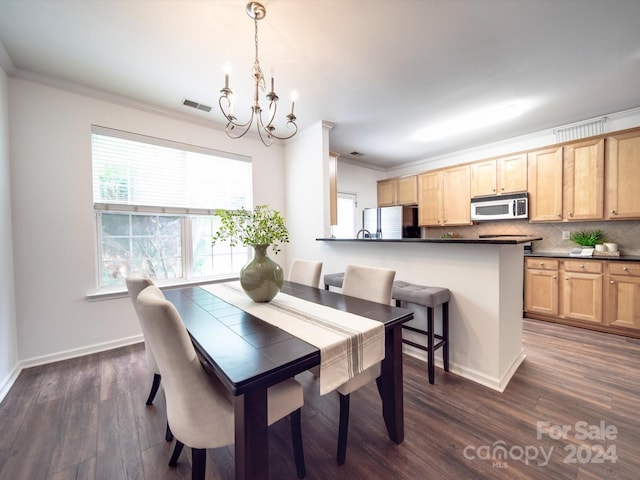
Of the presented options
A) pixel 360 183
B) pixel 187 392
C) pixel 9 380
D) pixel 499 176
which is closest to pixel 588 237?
pixel 499 176

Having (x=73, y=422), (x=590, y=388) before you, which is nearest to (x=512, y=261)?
(x=590, y=388)

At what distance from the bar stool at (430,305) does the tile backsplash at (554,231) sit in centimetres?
278

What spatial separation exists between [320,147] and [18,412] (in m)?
3.55

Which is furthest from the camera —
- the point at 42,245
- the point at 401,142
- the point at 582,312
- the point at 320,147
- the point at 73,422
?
the point at 401,142

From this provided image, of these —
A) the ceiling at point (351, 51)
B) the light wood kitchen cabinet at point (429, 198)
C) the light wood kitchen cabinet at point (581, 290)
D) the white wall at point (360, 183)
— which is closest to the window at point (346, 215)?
the white wall at point (360, 183)

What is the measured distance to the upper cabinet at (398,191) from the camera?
4867 millimetres

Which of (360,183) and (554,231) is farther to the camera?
(360,183)

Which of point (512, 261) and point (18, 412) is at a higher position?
point (512, 261)

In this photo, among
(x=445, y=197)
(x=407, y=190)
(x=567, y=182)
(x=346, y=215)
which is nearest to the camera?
(x=567, y=182)

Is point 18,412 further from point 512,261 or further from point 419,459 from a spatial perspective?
point 512,261

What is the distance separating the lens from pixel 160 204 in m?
2.98

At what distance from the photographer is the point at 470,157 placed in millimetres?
4395

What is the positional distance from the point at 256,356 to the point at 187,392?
0.92ft

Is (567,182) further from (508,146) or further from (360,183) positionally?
(360,183)
